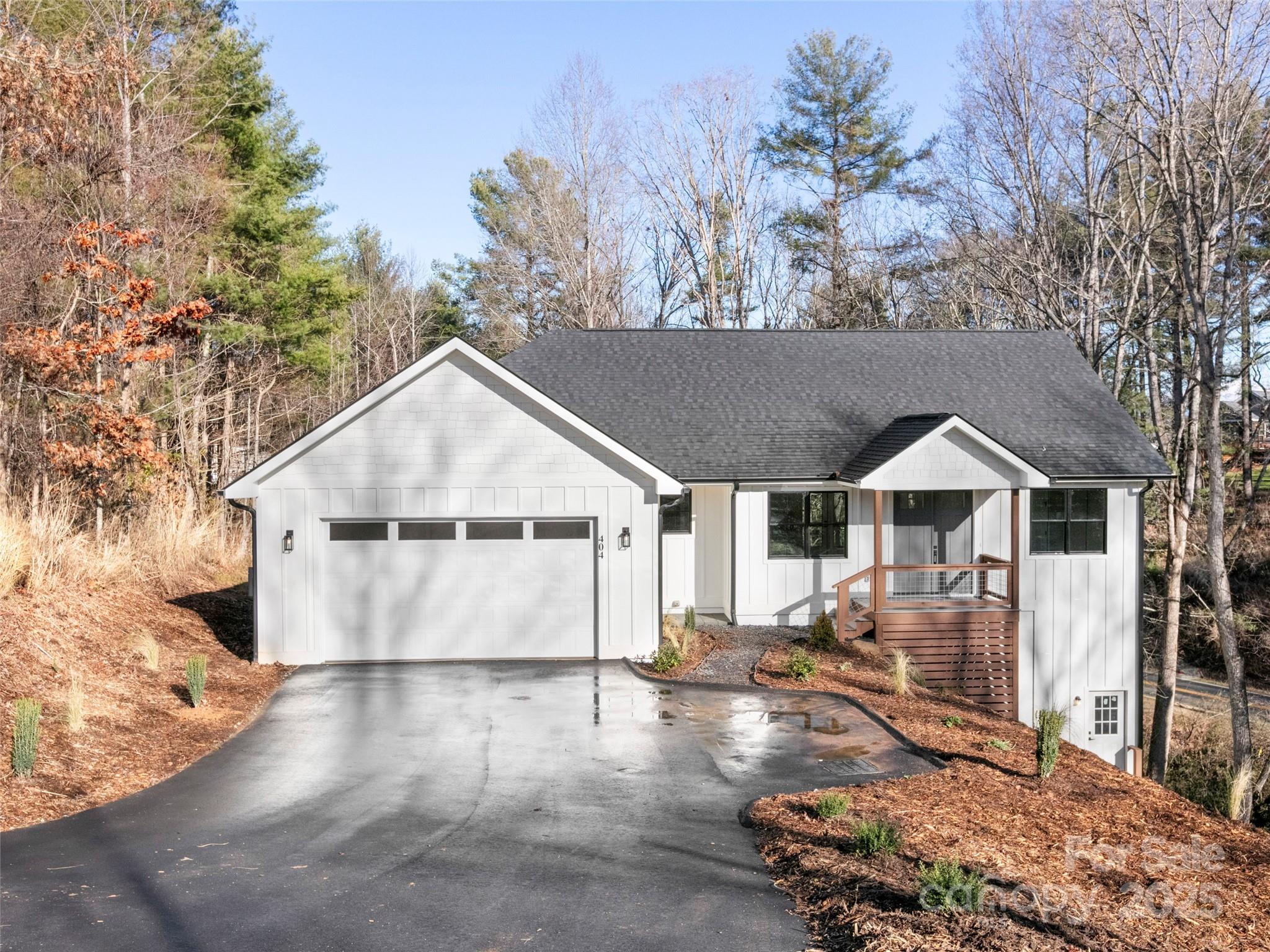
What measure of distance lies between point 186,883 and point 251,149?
26.6m

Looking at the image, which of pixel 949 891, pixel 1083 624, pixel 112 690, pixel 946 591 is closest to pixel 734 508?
pixel 946 591

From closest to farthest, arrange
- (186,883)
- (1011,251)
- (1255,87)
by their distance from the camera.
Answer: (186,883)
(1255,87)
(1011,251)

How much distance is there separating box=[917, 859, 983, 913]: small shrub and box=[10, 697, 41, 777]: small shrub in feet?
24.5

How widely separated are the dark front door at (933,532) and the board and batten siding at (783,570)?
671 millimetres

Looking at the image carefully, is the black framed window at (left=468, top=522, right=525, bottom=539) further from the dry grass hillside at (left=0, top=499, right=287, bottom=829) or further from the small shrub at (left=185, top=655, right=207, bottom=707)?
the small shrub at (left=185, top=655, right=207, bottom=707)

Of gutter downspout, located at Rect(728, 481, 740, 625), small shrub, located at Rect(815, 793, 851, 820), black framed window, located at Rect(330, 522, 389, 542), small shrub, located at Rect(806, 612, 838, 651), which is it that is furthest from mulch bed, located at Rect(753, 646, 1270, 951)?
black framed window, located at Rect(330, 522, 389, 542)

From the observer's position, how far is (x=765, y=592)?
18172 millimetres

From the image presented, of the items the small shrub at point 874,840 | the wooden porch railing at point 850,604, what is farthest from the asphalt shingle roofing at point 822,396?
the small shrub at point 874,840

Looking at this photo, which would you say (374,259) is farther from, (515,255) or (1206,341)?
(1206,341)

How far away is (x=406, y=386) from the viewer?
15.3m

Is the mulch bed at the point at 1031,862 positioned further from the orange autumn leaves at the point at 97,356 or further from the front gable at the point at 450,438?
the orange autumn leaves at the point at 97,356

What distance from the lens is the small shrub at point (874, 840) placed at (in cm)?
735

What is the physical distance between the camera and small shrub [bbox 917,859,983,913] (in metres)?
6.31

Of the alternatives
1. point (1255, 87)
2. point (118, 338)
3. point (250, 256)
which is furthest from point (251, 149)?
point (1255, 87)
